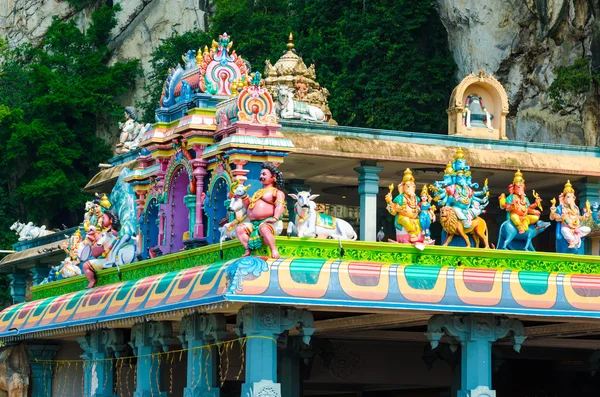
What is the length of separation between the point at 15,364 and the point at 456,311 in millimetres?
16317

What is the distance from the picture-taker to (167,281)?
2912cm

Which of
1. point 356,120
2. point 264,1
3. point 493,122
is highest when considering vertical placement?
point 264,1

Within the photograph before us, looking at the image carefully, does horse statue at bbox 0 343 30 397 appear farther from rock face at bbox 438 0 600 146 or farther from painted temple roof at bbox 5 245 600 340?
rock face at bbox 438 0 600 146

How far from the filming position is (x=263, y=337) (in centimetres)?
2675

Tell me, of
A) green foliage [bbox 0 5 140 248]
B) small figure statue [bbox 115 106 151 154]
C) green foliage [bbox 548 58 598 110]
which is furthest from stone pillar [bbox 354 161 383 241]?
green foliage [bbox 0 5 140 248]

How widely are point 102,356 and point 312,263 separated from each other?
9117 millimetres

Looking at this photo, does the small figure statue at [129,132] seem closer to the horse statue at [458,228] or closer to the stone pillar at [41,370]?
the stone pillar at [41,370]

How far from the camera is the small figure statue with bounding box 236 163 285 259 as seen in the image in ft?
87.9

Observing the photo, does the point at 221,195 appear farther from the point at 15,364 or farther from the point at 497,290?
the point at 15,364

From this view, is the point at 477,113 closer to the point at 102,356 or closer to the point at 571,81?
the point at 102,356

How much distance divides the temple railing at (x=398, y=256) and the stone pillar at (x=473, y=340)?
1.00 metres

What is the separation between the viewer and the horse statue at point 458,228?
29391mm

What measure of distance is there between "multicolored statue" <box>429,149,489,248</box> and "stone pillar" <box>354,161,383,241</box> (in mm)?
2187

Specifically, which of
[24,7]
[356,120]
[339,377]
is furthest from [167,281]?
[24,7]
